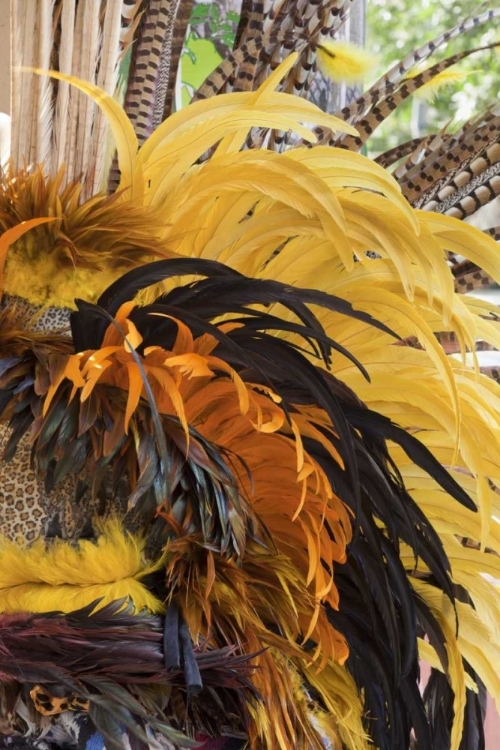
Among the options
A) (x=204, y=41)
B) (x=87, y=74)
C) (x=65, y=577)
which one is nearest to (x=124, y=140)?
(x=87, y=74)

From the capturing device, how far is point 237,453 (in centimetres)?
52

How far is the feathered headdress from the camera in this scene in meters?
0.46

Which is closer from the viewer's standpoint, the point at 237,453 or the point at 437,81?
the point at 237,453

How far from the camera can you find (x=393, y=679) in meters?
0.55

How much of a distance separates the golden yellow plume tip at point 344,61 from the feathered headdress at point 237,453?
0.20 meters

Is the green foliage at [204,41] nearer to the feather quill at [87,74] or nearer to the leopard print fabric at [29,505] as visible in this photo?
the feather quill at [87,74]

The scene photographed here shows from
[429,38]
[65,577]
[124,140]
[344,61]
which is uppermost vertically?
[429,38]

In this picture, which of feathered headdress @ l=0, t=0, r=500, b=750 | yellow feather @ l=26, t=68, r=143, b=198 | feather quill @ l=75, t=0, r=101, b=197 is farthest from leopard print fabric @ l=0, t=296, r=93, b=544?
feather quill @ l=75, t=0, r=101, b=197

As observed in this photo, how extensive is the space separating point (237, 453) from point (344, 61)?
0.42 meters

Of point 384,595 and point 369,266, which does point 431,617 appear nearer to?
point 384,595

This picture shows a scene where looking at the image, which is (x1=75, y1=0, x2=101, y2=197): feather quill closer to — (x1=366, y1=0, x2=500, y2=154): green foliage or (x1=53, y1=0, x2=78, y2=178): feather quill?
(x1=53, y1=0, x2=78, y2=178): feather quill

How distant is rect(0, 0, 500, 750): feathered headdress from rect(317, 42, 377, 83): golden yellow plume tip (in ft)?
0.67

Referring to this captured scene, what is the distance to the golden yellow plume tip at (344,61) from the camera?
73cm

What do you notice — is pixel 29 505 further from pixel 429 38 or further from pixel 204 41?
pixel 429 38
